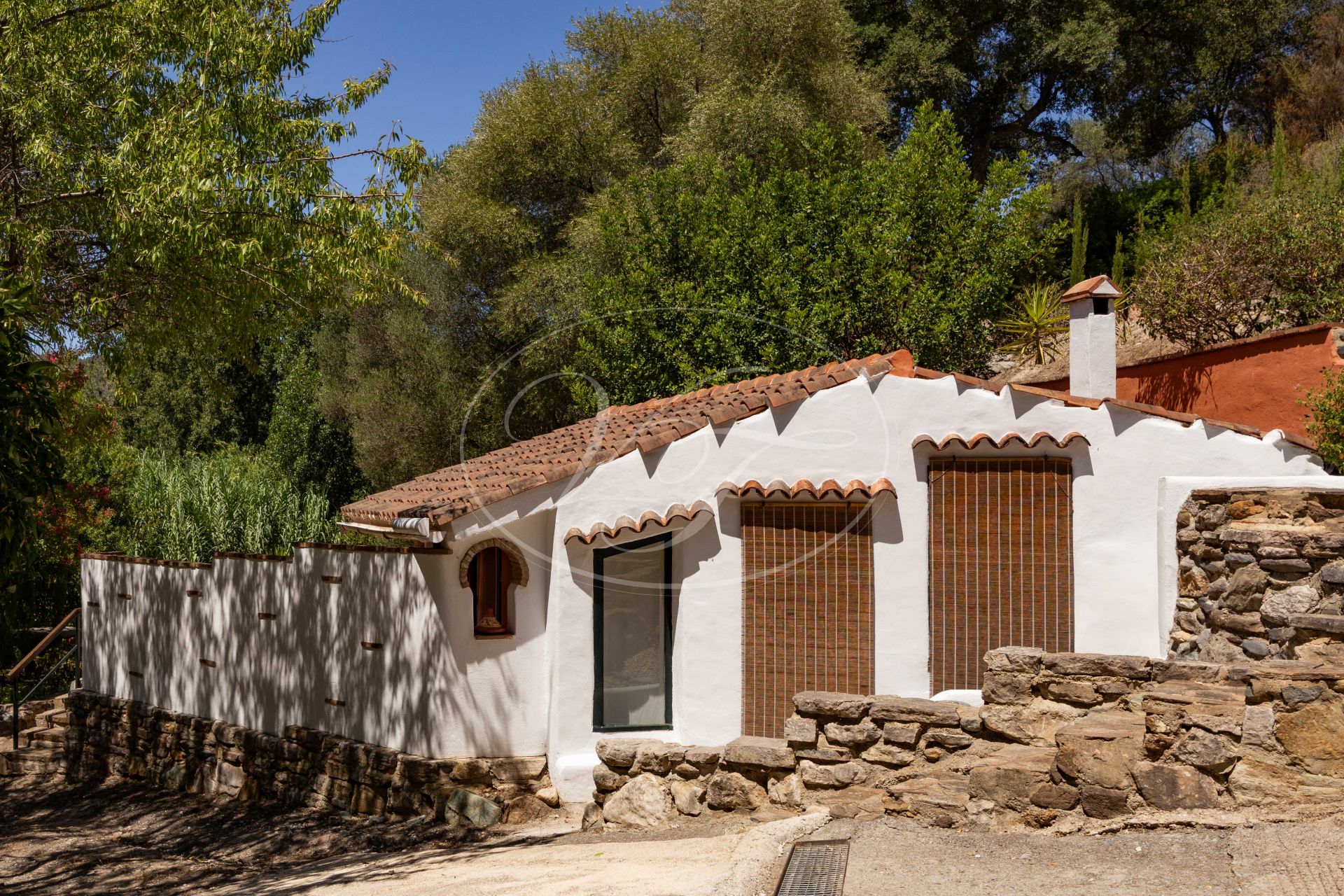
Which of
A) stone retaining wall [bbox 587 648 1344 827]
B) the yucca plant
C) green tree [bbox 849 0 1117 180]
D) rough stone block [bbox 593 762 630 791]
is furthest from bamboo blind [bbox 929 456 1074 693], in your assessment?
green tree [bbox 849 0 1117 180]

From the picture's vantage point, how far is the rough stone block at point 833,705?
7.86m

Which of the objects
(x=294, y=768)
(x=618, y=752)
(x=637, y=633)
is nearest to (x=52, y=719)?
(x=294, y=768)

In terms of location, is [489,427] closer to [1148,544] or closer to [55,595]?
[55,595]

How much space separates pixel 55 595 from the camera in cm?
1755

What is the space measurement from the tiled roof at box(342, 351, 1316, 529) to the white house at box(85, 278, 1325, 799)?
43 millimetres

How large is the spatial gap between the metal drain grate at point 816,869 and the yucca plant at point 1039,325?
12211 mm

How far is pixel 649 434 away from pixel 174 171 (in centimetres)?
505

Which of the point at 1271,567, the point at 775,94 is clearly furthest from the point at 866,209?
the point at 1271,567

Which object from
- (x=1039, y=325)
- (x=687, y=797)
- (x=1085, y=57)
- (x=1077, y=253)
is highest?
(x=1085, y=57)

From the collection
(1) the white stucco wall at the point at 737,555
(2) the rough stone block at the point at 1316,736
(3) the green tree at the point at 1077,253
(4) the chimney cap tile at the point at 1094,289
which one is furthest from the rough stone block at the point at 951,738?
(3) the green tree at the point at 1077,253

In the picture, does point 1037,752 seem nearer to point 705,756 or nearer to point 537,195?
point 705,756

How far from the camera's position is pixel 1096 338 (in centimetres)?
1101

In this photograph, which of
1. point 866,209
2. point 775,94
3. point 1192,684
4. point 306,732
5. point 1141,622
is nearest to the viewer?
point 1192,684

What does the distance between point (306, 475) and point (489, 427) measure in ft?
28.2
